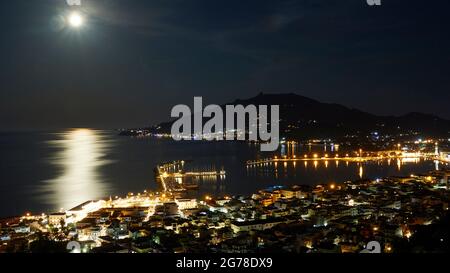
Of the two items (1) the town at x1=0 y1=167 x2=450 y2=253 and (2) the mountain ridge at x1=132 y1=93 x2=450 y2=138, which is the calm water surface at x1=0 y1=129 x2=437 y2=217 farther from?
(2) the mountain ridge at x1=132 y1=93 x2=450 y2=138

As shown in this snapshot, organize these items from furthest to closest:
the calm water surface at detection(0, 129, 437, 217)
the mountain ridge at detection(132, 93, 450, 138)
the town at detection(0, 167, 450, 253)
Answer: the mountain ridge at detection(132, 93, 450, 138) < the calm water surface at detection(0, 129, 437, 217) < the town at detection(0, 167, 450, 253)

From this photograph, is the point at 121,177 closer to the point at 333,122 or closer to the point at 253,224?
the point at 253,224

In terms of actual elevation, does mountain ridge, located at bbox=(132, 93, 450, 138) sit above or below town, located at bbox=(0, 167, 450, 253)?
above

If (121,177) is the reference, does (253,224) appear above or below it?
below

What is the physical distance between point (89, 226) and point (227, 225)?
1.81m

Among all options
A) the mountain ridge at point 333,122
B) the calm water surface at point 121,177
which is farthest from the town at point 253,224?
the mountain ridge at point 333,122

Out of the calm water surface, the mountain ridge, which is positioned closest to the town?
the calm water surface

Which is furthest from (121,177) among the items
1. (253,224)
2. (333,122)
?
(333,122)

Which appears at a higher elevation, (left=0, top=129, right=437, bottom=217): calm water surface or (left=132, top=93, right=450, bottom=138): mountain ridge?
(left=132, top=93, right=450, bottom=138): mountain ridge

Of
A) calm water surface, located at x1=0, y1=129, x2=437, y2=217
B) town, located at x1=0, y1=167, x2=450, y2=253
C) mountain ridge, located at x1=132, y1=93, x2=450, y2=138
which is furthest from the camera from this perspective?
mountain ridge, located at x1=132, y1=93, x2=450, y2=138

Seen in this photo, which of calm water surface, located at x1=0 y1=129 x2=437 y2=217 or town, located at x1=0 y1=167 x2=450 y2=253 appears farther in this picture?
calm water surface, located at x1=0 y1=129 x2=437 y2=217
